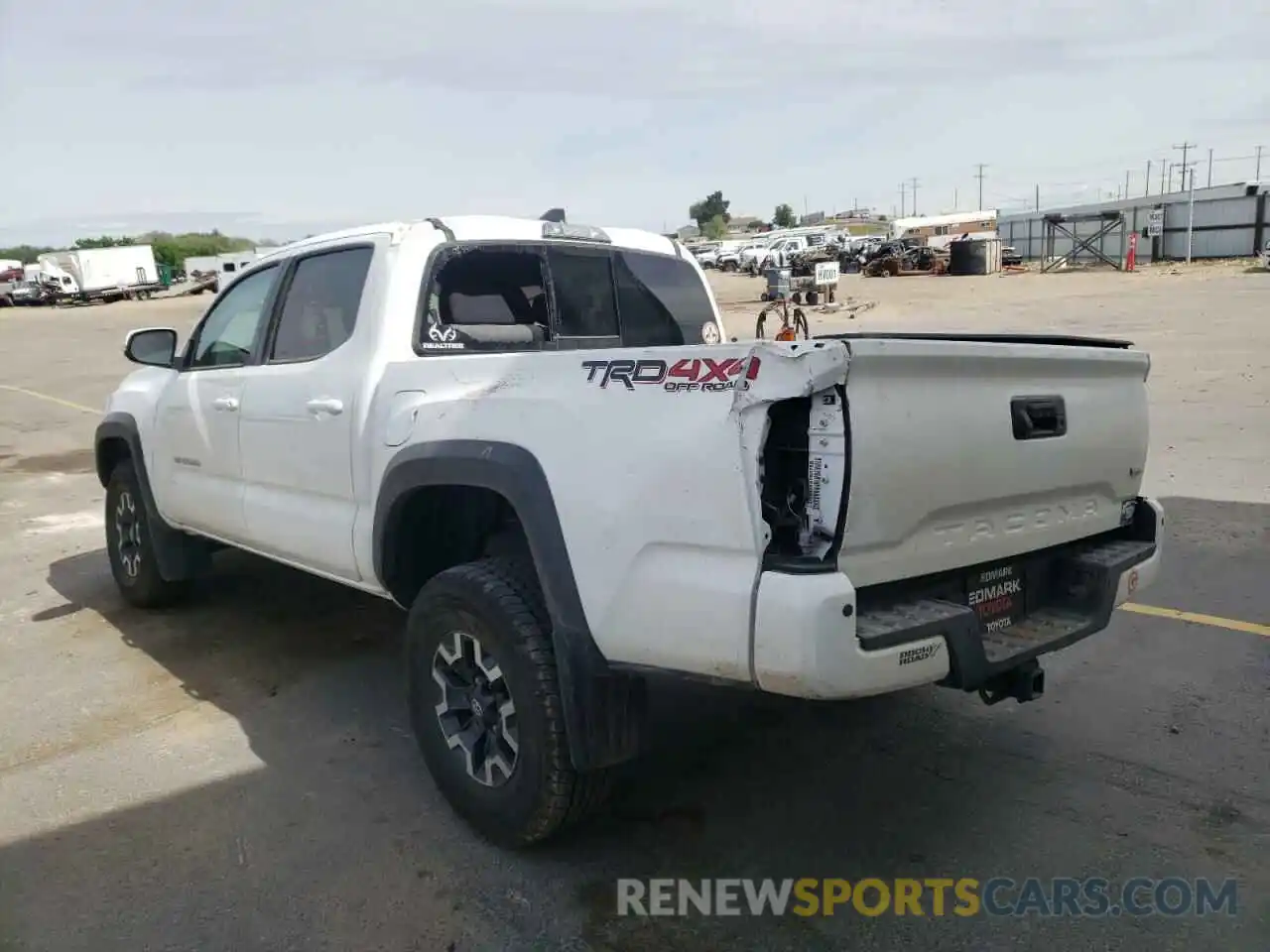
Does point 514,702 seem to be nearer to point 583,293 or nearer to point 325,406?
point 325,406

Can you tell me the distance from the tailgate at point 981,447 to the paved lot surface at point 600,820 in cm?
Answer: 96

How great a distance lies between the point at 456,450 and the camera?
3.35m

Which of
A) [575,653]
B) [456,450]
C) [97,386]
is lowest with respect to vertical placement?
[97,386]

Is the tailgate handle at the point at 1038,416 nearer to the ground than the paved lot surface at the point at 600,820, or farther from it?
farther from it

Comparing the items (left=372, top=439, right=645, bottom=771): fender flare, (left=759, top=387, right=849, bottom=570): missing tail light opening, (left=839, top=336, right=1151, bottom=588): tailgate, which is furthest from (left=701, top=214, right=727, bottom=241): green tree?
(left=759, top=387, right=849, bottom=570): missing tail light opening

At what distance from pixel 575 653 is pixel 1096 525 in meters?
1.86

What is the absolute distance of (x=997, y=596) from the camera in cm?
321

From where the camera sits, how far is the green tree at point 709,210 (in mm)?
135250

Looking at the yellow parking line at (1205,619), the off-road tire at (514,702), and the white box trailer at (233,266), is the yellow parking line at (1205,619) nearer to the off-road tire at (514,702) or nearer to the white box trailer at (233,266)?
the off-road tire at (514,702)

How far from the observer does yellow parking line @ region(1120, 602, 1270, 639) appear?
16.4 feet

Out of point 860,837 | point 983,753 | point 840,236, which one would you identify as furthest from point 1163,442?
point 840,236

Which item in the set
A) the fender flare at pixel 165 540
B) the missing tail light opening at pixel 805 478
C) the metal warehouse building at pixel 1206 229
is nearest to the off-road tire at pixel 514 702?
the missing tail light opening at pixel 805 478

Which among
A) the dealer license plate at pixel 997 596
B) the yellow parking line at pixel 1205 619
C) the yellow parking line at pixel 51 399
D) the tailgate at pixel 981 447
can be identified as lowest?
the yellow parking line at pixel 51 399

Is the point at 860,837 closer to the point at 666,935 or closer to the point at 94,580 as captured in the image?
the point at 666,935
